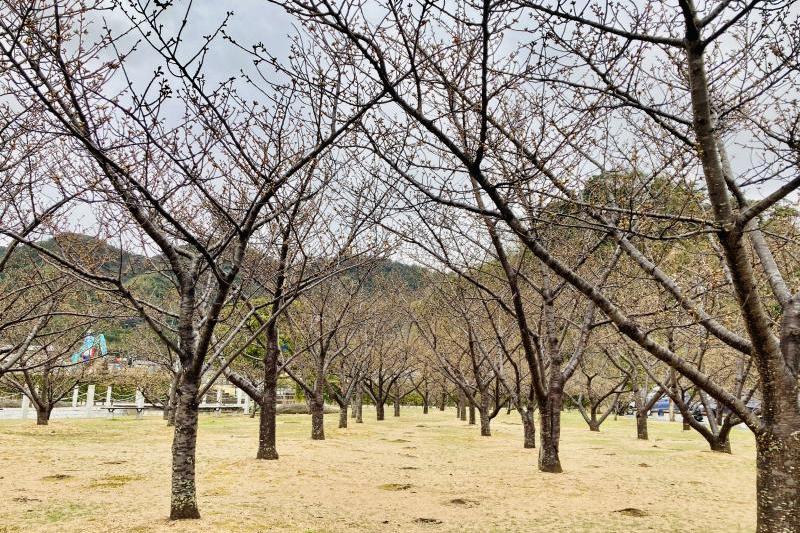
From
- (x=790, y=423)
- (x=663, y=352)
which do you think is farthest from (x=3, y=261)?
(x=790, y=423)

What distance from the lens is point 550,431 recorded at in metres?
A: 10.9

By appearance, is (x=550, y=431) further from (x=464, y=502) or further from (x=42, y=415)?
(x=42, y=415)

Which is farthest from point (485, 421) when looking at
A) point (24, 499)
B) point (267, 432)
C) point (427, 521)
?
point (24, 499)

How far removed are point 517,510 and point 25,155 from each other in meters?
8.12

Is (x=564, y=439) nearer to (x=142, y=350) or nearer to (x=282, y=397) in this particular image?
(x=142, y=350)

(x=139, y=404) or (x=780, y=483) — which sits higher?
(x=780, y=483)

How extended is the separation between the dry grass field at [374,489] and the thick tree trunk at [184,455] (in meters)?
0.22

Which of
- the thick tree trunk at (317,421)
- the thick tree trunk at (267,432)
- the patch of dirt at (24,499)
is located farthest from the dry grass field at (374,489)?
the thick tree trunk at (317,421)

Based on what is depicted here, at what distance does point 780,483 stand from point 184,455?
5950mm

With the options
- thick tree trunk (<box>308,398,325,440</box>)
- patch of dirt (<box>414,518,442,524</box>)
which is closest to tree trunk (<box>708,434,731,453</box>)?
thick tree trunk (<box>308,398,325,440</box>)

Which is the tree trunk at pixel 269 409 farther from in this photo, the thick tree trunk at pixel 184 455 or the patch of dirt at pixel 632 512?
the patch of dirt at pixel 632 512

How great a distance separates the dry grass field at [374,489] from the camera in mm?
6871

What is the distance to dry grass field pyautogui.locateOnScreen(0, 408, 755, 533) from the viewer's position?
6871 mm

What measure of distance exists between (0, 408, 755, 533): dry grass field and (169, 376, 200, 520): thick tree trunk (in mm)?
215
